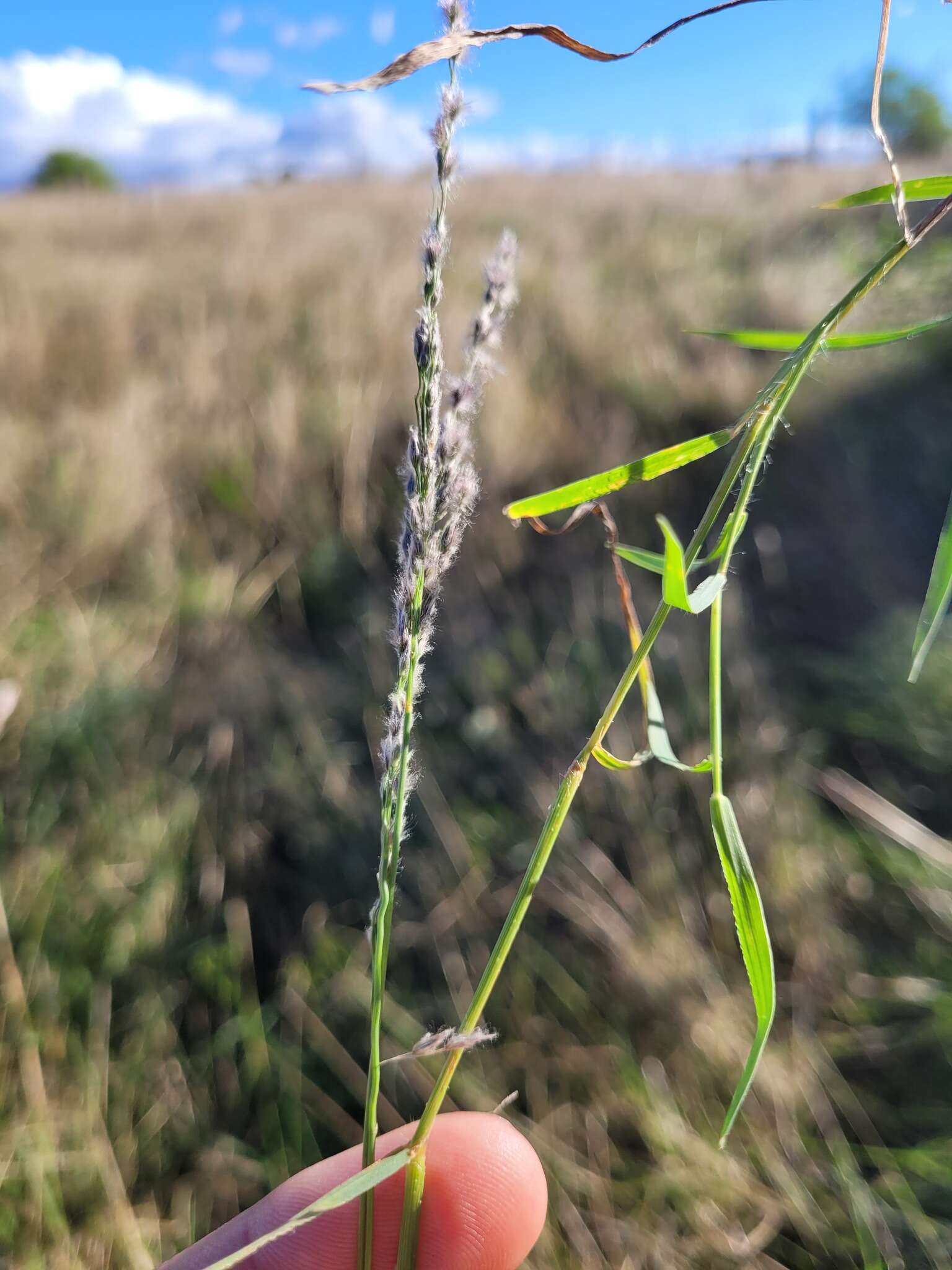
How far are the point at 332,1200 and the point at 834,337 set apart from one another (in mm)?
714

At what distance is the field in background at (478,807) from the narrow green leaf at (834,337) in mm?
185

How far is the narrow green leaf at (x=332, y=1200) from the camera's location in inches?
20.5

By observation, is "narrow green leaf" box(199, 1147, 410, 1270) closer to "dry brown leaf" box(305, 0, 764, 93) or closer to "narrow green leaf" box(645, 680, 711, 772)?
"narrow green leaf" box(645, 680, 711, 772)

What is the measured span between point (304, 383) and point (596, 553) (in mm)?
1988

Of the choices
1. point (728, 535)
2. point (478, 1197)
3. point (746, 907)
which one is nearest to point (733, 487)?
point (728, 535)

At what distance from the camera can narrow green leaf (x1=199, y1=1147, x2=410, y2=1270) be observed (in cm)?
52

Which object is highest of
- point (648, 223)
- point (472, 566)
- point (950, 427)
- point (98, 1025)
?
point (648, 223)

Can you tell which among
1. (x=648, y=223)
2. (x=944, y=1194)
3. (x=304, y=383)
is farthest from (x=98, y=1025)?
(x=648, y=223)

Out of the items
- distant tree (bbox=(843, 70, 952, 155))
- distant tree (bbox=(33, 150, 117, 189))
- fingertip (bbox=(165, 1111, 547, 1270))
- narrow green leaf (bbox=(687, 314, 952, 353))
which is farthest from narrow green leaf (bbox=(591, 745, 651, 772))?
distant tree (bbox=(33, 150, 117, 189))

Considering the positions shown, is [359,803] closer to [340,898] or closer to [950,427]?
[340,898]

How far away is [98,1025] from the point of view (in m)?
1.59

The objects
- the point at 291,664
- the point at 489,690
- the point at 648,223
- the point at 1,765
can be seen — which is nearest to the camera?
the point at 1,765

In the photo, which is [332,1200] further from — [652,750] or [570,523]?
[570,523]

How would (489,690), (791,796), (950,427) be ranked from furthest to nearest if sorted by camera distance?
(950,427)
(489,690)
(791,796)
